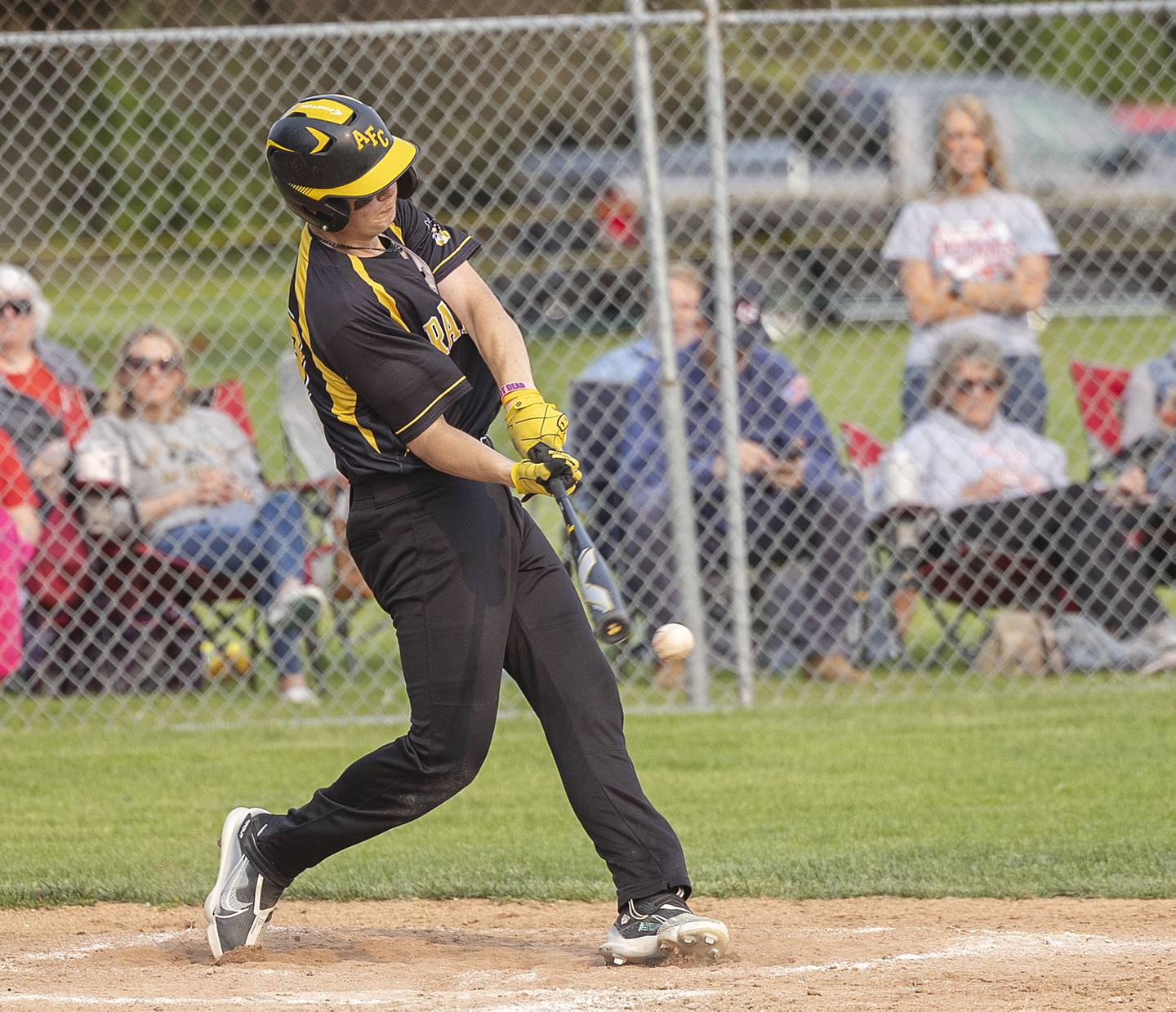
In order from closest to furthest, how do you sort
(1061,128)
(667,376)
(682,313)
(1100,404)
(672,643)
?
(672,643), (667,376), (682,313), (1100,404), (1061,128)

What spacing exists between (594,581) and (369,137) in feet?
3.55

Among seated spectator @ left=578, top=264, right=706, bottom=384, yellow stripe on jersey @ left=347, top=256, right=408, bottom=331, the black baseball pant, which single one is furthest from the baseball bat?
seated spectator @ left=578, top=264, right=706, bottom=384

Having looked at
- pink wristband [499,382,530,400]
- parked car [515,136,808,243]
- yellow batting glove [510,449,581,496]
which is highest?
parked car [515,136,808,243]

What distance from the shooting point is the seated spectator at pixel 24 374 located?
7621 millimetres

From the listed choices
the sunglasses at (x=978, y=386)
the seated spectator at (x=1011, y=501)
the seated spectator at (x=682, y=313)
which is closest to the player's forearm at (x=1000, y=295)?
the seated spectator at (x=1011, y=501)

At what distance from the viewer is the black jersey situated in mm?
3742

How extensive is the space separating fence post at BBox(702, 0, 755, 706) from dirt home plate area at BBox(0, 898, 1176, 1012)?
2.41m

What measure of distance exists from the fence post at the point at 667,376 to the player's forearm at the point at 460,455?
3235 millimetres

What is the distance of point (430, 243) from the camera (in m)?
4.04

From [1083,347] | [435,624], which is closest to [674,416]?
[435,624]

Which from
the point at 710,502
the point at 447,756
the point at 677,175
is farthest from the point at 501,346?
the point at 677,175

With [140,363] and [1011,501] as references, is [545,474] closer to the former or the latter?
[1011,501]

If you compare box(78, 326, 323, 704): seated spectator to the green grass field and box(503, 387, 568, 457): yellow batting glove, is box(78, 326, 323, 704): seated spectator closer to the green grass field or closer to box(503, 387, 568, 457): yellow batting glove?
the green grass field

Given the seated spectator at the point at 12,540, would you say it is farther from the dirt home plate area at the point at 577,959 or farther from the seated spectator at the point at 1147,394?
the seated spectator at the point at 1147,394
